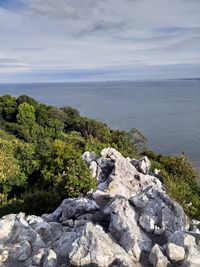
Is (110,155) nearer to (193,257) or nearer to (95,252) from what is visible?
(95,252)

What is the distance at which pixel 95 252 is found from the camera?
1191cm

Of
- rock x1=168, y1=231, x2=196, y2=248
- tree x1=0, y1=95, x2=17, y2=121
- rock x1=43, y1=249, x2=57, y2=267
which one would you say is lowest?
tree x1=0, y1=95, x2=17, y2=121

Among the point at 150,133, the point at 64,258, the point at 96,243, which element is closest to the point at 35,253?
the point at 64,258

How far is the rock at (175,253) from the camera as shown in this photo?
11961 mm

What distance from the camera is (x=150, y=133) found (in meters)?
69.9

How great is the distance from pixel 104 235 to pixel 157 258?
2.05 m

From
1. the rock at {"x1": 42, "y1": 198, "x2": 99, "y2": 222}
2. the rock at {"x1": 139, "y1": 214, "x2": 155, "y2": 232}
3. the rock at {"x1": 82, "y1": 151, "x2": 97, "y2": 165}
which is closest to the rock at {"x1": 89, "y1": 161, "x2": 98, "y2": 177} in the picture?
the rock at {"x1": 82, "y1": 151, "x2": 97, "y2": 165}

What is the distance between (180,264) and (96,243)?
109 inches

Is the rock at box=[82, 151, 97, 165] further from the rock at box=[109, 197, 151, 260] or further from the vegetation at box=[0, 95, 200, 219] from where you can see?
the rock at box=[109, 197, 151, 260]

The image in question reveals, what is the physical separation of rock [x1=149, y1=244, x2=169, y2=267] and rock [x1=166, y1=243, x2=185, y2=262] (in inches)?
8.6

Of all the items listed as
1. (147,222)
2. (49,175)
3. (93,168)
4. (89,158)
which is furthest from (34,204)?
(147,222)

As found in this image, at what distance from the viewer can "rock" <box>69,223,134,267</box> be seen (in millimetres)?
11773

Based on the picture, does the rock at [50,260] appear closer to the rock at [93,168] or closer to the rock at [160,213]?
the rock at [160,213]

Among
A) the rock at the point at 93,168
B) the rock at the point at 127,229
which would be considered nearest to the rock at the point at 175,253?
the rock at the point at 127,229
